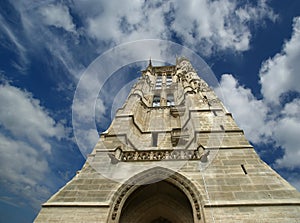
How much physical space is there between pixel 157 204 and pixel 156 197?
32 centimetres

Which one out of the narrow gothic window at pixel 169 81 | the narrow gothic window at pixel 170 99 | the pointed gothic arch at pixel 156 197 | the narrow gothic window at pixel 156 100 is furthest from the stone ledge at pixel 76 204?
the narrow gothic window at pixel 169 81

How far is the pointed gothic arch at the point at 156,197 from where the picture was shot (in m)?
7.63

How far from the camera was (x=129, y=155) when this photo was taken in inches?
378

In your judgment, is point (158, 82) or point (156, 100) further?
point (158, 82)

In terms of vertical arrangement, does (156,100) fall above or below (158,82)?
below

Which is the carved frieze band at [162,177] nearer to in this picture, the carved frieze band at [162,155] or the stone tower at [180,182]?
the stone tower at [180,182]

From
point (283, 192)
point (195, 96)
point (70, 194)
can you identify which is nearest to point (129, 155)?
point (70, 194)

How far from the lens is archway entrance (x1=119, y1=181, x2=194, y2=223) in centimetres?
859

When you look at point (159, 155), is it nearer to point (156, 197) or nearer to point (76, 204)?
point (156, 197)

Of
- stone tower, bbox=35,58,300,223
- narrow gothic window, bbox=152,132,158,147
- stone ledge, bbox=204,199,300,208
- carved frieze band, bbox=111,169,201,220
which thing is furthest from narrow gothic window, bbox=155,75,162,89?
stone ledge, bbox=204,199,300,208

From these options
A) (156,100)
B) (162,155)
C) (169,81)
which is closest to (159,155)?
(162,155)

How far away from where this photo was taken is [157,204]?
357 inches

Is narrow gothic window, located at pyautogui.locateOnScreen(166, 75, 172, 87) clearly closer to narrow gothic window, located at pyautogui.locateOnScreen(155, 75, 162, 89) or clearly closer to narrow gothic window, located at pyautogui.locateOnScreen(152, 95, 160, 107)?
narrow gothic window, located at pyautogui.locateOnScreen(155, 75, 162, 89)

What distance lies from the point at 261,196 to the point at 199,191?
7.32 feet
